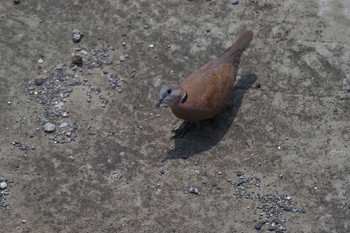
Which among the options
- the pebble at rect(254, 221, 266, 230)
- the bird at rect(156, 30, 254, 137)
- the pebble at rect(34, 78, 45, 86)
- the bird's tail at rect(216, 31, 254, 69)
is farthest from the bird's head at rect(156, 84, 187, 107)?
the pebble at rect(34, 78, 45, 86)

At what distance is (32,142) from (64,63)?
3.63ft

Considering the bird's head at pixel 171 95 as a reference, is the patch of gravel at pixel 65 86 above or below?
below

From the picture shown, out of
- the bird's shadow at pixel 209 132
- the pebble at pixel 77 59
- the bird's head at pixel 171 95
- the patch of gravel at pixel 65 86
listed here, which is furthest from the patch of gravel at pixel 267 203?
the pebble at pixel 77 59

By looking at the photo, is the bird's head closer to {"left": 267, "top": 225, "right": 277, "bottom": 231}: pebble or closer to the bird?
the bird

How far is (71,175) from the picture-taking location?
7.39 metres

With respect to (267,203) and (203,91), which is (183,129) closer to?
(203,91)

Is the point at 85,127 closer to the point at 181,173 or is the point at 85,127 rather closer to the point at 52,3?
the point at 181,173

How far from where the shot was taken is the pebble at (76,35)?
27.8 ft

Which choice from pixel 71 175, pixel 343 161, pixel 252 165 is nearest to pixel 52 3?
pixel 71 175

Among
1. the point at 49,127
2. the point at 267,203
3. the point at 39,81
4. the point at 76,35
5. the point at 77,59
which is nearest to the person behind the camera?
the point at 267,203

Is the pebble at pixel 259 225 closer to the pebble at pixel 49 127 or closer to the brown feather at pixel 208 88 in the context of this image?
the brown feather at pixel 208 88

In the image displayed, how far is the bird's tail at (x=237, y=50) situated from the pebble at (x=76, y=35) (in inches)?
A: 67.1

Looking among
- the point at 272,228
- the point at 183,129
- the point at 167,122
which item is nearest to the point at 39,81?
the point at 167,122

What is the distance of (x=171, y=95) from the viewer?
722cm
